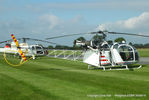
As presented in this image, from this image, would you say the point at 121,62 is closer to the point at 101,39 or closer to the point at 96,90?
the point at 101,39

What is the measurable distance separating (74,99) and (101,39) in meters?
12.5

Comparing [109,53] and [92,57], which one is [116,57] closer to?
[109,53]

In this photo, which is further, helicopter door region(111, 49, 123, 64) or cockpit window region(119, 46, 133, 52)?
cockpit window region(119, 46, 133, 52)

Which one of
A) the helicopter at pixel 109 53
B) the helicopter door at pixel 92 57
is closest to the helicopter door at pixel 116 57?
the helicopter at pixel 109 53

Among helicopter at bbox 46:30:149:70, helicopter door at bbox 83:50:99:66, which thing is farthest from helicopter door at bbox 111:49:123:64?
helicopter door at bbox 83:50:99:66

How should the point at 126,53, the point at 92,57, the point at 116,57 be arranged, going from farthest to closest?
the point at 92,57
the point at 126,53
the point at 116,57

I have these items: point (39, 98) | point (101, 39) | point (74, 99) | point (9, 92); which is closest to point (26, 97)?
point (39, 98)

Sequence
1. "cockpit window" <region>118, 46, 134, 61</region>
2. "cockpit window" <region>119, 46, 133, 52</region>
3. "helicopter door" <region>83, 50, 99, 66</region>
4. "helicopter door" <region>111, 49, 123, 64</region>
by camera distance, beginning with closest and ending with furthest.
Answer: "helicopter door" <region>111, 49, 123, 64</region>, "cockpit window" <region>118, 46, 134, 61</region>, "cockpit window" <region>119, 46, 133, 52</region>, "helicopter door" <region>83, 50, 99, 66</region>

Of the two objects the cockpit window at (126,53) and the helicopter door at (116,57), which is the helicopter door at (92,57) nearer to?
the helicopter door at (116,57)

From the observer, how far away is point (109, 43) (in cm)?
2122

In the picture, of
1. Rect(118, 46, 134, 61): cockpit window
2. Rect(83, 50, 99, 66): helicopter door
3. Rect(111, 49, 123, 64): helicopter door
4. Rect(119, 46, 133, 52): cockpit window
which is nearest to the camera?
Rect(111, 49, 123, 64): helicopter door

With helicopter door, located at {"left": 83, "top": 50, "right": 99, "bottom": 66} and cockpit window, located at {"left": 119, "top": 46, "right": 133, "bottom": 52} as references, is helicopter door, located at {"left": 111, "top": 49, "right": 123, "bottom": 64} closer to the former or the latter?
cockpit window, located at {"left": 119, "top": 46, "right": 133, "bottom": 52}

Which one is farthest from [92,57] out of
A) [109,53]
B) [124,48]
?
[124,48]

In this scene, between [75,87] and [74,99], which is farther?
[75,87]
